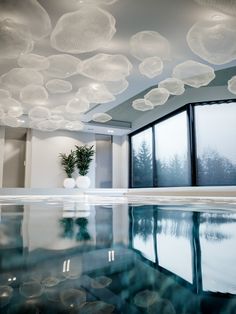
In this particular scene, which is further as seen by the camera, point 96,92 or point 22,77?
point 96,92

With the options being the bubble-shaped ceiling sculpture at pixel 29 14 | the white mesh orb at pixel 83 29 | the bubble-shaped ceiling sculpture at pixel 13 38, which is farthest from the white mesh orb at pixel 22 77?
the white mesh orb at pixel 83 29

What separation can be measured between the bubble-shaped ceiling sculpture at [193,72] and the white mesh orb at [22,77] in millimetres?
2703

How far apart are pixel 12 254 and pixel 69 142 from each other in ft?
36.7

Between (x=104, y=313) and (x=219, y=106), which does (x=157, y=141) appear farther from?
(x=104, y=313)

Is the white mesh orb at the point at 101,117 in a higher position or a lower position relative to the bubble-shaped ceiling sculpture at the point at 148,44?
higher

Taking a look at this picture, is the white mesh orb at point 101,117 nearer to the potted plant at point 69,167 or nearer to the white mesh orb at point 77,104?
the white mesh orb at point 77,104

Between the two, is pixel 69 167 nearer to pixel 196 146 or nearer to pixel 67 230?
pixel 196 146

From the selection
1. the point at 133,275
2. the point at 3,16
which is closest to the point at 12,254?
the point at 133,275

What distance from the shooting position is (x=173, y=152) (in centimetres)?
905

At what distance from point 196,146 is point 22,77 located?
17.1 feet

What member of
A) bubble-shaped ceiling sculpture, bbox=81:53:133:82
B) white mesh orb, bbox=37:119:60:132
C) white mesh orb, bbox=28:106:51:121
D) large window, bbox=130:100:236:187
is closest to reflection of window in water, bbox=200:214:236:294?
bubble-shaped ceiling sculpture, bbox=81:53:133:82

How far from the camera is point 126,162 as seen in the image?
12.1m

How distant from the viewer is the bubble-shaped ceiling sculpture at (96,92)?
19.7 feet

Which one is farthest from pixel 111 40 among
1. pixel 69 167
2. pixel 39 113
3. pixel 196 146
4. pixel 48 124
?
pixel 69 167
